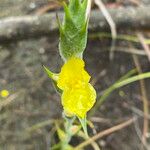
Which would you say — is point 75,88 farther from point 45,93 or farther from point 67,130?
point 45,93

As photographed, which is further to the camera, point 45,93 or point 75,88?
point 45,93

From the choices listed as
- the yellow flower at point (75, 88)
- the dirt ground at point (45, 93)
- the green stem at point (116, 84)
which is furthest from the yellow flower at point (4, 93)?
the yellow flower at point (75, 88)

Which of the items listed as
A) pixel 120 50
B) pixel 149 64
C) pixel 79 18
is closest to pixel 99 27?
pixel 120 50

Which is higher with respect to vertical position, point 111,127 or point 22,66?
point 22,66

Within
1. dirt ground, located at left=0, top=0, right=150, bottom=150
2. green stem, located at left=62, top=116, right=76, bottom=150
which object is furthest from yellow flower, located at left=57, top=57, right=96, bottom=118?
dirt ground, located at left=0, top=0, right=150, bottom=150

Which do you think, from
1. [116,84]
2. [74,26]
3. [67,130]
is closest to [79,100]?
[74,26]

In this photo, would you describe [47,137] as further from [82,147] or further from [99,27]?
[99,27]

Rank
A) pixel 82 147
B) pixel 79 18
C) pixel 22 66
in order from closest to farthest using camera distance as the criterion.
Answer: pixel 79 18 < pixel 82 147 < pixel 22 66
